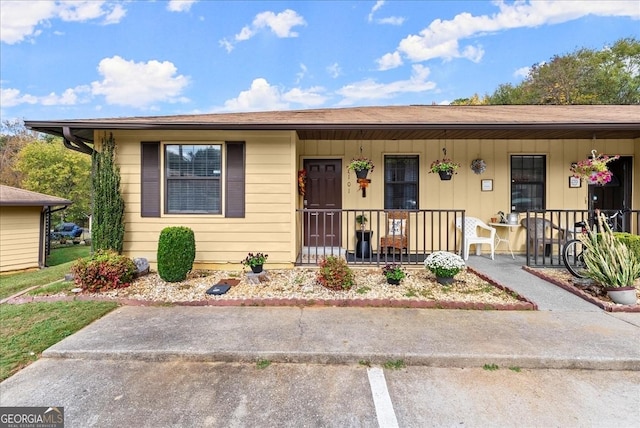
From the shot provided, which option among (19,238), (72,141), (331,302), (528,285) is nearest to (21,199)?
(19,238)

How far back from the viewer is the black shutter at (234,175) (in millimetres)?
5301

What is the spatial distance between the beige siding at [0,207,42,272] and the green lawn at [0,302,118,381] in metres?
8.63

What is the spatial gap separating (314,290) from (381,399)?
2.25m

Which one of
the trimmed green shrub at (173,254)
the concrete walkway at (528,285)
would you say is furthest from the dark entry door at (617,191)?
the trimmed green shrub at (173,254)

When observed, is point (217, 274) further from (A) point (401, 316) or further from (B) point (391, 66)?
(B) point (391, 66)

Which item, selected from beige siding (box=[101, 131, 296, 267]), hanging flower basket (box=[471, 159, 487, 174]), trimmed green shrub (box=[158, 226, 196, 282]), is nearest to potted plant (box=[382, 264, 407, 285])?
beige siding (box=[101, 131, 296, 267])

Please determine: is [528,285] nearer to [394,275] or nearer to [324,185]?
[394,275]

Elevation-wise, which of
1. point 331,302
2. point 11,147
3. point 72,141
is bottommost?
point 331,302

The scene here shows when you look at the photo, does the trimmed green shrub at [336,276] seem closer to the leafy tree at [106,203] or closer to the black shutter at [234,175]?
the black shutter at [234,175]

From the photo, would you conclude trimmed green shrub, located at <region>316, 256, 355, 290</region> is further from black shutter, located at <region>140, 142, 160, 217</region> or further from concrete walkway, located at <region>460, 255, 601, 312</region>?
black shutter, located at <region>140, 142, 160, 217</region>

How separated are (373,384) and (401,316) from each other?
4.37 feet

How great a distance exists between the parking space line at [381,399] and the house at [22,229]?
1272cm

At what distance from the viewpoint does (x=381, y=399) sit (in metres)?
2.13

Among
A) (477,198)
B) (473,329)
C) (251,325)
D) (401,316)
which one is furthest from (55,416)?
(477,198)
